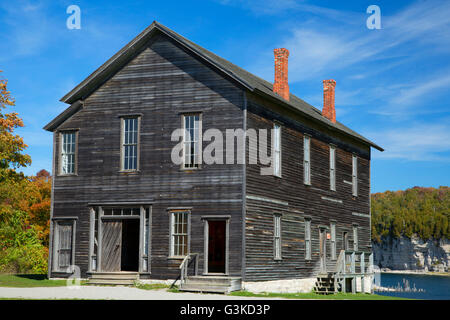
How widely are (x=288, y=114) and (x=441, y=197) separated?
459 ft

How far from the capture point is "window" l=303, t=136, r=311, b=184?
3183 centimetres

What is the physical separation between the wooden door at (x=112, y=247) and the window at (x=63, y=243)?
170 centimetres

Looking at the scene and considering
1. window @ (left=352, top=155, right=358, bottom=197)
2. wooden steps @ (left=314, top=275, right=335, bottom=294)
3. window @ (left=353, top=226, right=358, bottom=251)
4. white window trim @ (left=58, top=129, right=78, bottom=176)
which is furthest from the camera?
window @ (left=352, top=155, right=358, bottom=197)

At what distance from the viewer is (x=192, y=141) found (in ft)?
88.5

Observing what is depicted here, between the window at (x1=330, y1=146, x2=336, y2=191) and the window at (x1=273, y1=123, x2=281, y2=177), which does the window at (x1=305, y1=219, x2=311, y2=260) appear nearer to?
the window at (x1=330, y1=146, x2=336, y2=191)

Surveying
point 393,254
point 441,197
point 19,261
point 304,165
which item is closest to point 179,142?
point 304,165

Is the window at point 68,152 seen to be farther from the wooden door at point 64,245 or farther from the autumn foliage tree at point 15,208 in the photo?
the autumn foliage tree at point 15,208

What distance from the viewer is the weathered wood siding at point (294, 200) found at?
87.3 feet

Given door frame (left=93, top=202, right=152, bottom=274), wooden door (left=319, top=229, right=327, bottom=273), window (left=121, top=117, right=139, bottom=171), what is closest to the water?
wooden door (left=319, top=229, right=327, bottom=273)

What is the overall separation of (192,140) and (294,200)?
20.9 feet

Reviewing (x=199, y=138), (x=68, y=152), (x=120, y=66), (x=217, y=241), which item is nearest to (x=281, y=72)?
(x=199, y=138)

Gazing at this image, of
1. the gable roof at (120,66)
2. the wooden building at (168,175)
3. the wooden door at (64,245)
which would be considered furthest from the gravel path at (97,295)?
the gable roof at (120,66)

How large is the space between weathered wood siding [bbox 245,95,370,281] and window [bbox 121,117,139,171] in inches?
206

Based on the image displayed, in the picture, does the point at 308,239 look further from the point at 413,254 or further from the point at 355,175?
the point at 413,254
